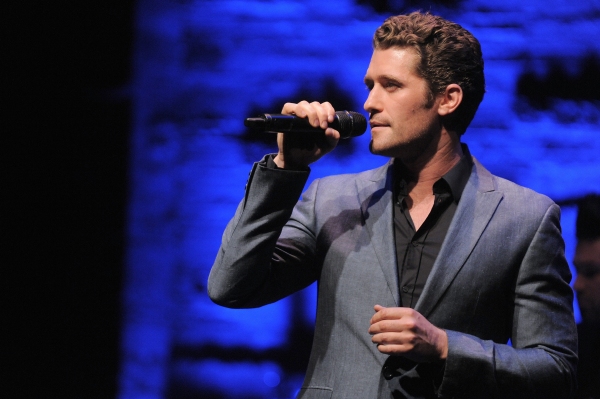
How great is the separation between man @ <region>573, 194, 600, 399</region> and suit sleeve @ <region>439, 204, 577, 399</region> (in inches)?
40.2

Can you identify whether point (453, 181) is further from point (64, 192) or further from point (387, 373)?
point (64, 192)

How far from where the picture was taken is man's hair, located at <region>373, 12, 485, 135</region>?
177 centimetres

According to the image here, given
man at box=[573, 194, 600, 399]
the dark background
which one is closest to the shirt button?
man at box=[573, 194, 600, 399]

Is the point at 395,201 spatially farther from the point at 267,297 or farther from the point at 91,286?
the point at 91,286

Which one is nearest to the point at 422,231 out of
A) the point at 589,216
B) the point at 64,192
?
the point at 589,216

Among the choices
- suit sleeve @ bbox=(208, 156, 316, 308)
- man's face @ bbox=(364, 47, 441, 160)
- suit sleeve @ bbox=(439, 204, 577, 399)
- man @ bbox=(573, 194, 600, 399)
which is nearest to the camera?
suit sleeve @ bbox=(439, 204, 577, 399)

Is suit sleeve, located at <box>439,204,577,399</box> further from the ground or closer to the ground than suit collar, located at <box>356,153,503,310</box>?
closer to the ground

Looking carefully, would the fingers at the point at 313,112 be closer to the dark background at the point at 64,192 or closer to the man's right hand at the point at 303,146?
the man's right hand at the point at 303,146

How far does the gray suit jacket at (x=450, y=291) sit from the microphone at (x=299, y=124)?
0.11m

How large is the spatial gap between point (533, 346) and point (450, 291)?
23cm

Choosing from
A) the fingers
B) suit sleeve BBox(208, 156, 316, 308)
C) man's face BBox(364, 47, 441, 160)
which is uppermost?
man's face BBox(364, 47, 441, 160)

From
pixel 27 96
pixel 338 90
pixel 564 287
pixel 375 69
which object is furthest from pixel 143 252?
pixel 564 287

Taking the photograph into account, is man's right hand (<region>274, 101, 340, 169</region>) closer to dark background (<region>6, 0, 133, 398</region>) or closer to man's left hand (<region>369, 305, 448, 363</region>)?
man's left hand (<region>369, 305, 448, 363</region>)

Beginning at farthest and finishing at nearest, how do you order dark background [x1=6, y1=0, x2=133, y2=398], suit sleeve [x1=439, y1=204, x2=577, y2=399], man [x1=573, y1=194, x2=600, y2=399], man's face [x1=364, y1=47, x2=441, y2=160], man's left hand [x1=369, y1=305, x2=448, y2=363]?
1. dark background [x1=6, y1=0, x2=133, y2=398]
2. man [x1=573, y1=194, x2=600, y2=399]
3. man's face [x1=364, y1=47, x2=441, y2=160]
4. suit sleeve [x1=439, y1=204, x2=577, y2=399]
5. man's left hand [x1=369, y1=305, x2=448, y2=363]
